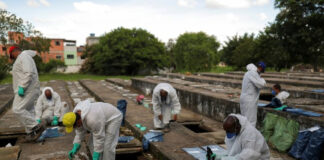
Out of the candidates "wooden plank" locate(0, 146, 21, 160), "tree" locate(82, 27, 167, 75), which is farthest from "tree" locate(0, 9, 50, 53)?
"wooden plank" locate(0, 146, 21, 160)

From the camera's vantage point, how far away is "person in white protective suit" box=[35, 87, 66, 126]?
262 inches

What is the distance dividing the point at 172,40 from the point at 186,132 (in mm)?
35958

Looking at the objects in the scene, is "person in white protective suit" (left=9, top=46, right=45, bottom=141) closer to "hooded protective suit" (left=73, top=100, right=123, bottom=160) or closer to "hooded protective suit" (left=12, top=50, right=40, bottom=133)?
"hooded protective suit" (left=12, top=50, right=40, bottom=133)

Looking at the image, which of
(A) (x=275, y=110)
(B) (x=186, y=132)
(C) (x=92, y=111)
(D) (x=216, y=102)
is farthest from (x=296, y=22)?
(C) (x=92, y=111)

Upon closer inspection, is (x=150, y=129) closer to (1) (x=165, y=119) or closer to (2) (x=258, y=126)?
(1) (x=165, y=119)

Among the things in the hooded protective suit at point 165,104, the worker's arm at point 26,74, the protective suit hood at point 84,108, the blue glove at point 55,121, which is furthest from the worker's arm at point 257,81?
the blue glove at point 55,121

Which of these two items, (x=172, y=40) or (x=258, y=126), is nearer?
(x=258, y=126)

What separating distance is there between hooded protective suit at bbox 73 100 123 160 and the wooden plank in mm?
1562

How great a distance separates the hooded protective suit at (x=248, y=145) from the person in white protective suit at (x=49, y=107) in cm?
515

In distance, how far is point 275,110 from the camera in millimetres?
5859

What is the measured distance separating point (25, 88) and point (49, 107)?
1.67 metres

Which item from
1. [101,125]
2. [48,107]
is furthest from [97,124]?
[48,107]

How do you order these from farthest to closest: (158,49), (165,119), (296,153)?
(158,49) → (165,119) → (296,153)

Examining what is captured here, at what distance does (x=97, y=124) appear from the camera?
141 inches
